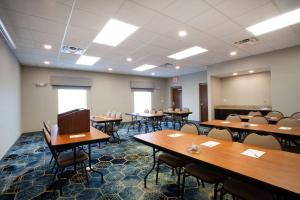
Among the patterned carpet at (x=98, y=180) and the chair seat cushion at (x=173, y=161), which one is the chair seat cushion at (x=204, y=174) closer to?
the chair seat cushion at (x=173, y=161)

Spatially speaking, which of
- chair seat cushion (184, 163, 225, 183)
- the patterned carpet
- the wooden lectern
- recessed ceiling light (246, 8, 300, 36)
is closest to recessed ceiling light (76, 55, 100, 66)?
the wooden lectern

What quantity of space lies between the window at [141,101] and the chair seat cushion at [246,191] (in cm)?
786

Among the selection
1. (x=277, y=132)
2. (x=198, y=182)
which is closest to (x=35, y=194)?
(x=198, y=182)

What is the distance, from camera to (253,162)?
4.80ft

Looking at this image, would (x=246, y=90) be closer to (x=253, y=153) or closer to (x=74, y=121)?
(x=253, y=153)

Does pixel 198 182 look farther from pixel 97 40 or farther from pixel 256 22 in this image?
pixel 97 40

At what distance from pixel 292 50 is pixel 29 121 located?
9492 mm

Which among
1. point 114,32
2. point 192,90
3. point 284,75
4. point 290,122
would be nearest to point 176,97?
point 192,90

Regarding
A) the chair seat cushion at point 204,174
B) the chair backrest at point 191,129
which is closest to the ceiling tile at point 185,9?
the chair backrest at point 191,129

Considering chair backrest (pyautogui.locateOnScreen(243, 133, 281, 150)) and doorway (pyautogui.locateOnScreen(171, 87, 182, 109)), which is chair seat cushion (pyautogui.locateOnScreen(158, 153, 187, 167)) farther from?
doorway (pyautogui.locateOnScreen(171, 87, 182, 109))

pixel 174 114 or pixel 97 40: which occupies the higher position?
pixel 97 40

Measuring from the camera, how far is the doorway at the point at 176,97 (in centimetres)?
1005

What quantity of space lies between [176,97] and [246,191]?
886 cm

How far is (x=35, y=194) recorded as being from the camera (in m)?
2.27
